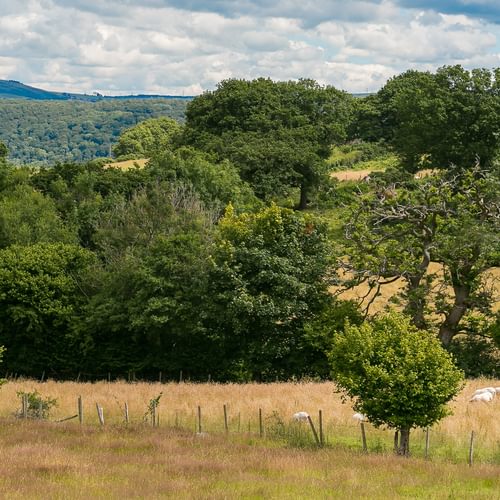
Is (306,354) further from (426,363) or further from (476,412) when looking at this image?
(426,363)

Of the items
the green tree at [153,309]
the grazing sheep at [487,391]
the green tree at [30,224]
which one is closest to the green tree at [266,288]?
the green tree at [153,309]

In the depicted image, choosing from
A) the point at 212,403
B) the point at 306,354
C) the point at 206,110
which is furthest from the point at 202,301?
the point at 206,110

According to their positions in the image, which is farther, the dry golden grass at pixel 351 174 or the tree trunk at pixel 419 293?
the dry golden grass at pixel 351 174

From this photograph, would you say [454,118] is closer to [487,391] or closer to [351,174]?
[351,174]

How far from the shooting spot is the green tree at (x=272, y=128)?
78.5 metres

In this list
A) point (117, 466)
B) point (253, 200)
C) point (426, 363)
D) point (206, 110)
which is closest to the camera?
point (117, 466)

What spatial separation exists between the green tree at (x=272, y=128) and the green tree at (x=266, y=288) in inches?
1332

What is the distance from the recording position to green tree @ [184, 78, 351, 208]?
78500 millimetres

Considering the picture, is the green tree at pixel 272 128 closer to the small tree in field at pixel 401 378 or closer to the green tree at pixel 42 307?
the green tree at pixel 42 307

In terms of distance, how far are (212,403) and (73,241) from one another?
26.0 meters

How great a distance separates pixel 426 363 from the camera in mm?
24078

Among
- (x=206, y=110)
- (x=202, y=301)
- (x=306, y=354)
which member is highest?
(x=206, y=110)

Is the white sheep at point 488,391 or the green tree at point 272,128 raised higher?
the green tree at point 272,128

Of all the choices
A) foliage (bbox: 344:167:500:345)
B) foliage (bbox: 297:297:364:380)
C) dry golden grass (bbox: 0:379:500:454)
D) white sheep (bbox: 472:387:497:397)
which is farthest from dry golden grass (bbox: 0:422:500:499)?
foliage (bbox: 344:167:500:345)
